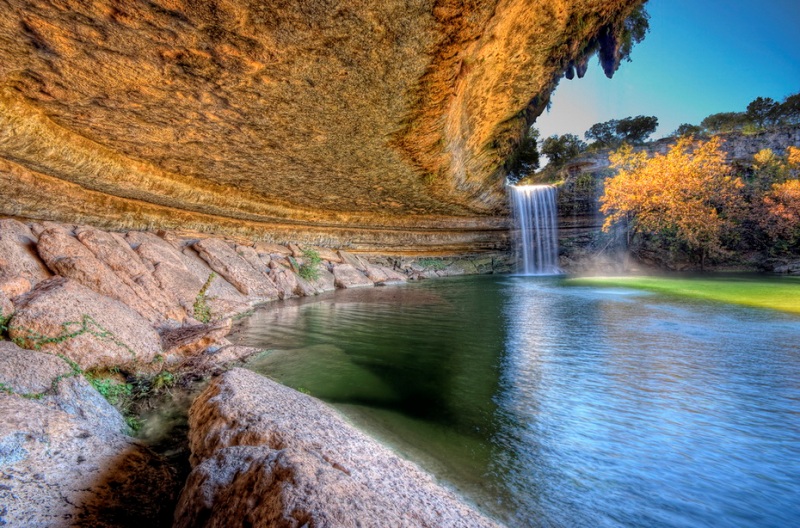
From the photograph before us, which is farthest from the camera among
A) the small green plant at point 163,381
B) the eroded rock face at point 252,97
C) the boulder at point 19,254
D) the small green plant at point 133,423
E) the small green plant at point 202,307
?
the small green plant at point 202,307

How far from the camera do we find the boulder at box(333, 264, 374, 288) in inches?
606

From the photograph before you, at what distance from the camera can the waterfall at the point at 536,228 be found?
2122 centimetres

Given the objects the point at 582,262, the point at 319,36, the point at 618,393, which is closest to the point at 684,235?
the point at 582,262

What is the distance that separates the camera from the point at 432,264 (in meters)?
22.3

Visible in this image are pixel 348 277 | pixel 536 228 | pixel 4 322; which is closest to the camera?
pixel 4 322

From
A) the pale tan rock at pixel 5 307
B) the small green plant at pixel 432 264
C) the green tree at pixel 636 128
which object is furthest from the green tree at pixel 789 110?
the pale tan rock at pixel 5 307

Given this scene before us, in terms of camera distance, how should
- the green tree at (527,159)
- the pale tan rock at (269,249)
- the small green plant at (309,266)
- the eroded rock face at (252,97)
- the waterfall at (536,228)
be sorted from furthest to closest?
1. the green tree at (527,159)
2. the waterfall at (536,228)
3. the small green plant at (309,266)
4. the pale tan rock at (269,249)
5. the eroded rock face at (252,97)

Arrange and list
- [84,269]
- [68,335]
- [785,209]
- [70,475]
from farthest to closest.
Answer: [785,209] < [84,269] < [68,335] < [70,475]

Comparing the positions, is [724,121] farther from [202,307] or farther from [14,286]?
[14,286]

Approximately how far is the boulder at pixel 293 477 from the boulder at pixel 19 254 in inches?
172

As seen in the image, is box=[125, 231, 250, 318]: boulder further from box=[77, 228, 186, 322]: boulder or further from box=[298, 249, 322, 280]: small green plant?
box=[298, 249, 322, 280]: small green plant

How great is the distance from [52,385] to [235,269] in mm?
8244

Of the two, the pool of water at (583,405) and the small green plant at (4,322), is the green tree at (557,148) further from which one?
the small green plant at (4,322)

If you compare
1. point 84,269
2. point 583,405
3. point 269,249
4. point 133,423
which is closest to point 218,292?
point 84,269
